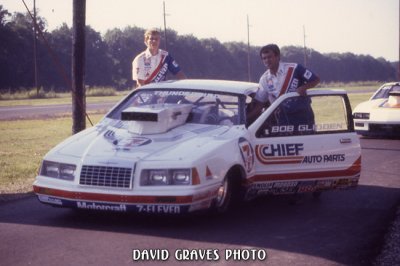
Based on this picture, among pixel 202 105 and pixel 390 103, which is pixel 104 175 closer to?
pixel 202 105

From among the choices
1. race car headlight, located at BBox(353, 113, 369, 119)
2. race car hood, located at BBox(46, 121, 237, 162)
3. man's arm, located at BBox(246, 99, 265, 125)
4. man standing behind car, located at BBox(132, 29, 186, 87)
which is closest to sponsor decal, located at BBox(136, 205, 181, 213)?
race car hood, located at BBox(46, 121, 237, 162)

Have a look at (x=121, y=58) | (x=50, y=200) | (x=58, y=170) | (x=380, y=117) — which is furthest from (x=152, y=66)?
(x=121, y=58)

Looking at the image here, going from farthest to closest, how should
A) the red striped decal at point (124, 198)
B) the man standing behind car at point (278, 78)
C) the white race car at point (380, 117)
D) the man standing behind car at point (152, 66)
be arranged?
the white race car at point (380, 117), the man standing behind car at point (152, 66), the man standing behind car at point (278, 78), the red striped decal at point (124, 198)

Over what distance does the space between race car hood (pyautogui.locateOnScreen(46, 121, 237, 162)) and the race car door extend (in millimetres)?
555

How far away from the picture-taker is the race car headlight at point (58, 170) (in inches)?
235

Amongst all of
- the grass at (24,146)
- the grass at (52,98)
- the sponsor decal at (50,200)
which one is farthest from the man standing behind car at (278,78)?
the grass at (52,98)

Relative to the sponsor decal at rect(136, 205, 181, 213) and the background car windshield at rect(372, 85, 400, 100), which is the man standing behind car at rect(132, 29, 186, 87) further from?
the background car windshield at rect(372, 85, 400, 100)

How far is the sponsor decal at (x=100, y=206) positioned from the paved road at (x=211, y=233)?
0.74 feet

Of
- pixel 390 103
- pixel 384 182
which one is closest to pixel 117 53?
pixel 390 103

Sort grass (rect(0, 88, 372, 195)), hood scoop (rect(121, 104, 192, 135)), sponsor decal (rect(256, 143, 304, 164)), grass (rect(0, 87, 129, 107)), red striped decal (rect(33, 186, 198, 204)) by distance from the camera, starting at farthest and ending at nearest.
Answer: grass (rect(0, 87, 129, 107))
grass (rect(0, 88, 372, 195))
sponsor decal (rect(256, 143, 304, 164))
hood scoop (rect(121, 104, 192, 135))
red striped decal (rect(33, 186, 198, 204))

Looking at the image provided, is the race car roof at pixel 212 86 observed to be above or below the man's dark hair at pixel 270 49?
below

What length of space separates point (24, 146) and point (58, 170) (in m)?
8.86

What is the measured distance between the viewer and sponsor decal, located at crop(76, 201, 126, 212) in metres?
5.71

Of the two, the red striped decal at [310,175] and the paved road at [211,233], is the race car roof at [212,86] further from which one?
the paved road at [211,233]
